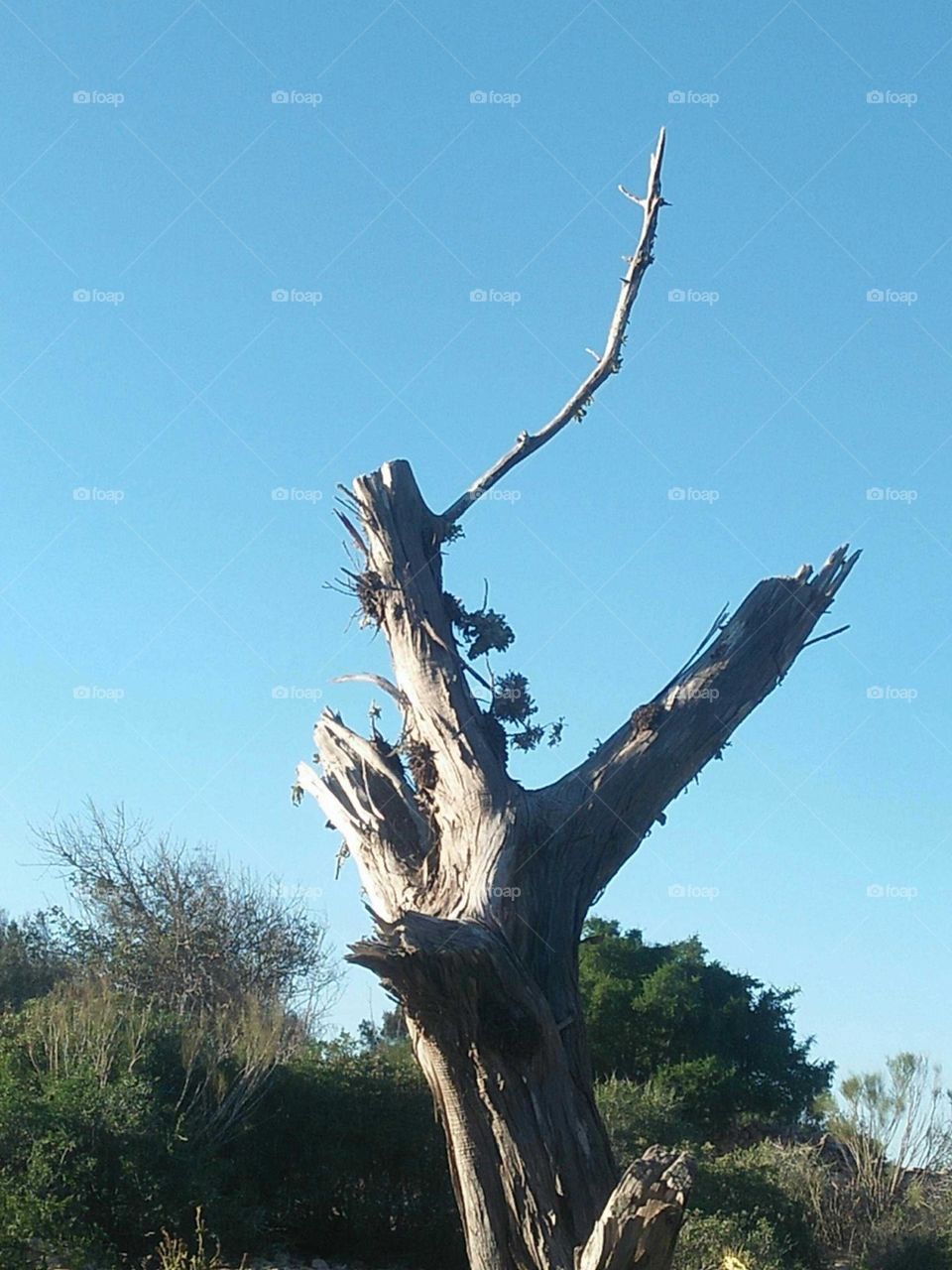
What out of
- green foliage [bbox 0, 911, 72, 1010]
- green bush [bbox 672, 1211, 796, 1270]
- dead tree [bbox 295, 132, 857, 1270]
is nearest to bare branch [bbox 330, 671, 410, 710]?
dead tree [bbox 295, 132, 857, 1270]

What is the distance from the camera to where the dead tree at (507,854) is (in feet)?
19.5

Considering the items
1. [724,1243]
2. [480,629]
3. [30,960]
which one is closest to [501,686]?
[480,629]

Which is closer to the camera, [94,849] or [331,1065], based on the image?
[331,1065]

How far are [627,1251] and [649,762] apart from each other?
2.52 metres

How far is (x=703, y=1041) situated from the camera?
991 inches

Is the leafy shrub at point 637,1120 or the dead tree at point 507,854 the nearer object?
the dead tree at point 507,854

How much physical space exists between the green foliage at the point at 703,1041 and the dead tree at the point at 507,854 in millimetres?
17399

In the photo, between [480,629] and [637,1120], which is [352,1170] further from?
[480,629]

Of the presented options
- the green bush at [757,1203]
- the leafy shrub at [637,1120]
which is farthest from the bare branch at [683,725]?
the leafy shrub at [637,1120]

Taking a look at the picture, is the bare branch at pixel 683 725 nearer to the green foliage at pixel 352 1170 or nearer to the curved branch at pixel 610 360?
the curved branch at pixel 610 360

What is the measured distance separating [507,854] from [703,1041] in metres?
19.9

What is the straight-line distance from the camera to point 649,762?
283 inches

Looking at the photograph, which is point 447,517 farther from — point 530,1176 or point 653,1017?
point 653,1017

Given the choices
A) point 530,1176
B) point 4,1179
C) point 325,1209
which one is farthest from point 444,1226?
point 530,1176
